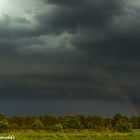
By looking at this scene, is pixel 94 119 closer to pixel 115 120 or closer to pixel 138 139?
pixel 115 120

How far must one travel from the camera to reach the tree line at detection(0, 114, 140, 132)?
411 ft

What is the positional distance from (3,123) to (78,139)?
161ft

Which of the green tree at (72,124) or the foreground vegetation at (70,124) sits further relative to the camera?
the green tree at (72,124)

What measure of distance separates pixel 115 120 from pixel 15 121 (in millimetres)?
39088

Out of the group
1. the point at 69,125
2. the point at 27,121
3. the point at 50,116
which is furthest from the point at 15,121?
the point at 69,125

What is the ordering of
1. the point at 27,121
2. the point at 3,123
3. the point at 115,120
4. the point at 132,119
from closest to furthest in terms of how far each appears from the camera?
the point at 3,123, the point at 27,121, the point at 115,120, the point at 132,119

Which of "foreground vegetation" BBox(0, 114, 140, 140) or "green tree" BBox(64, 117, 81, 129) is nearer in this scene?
"foreground vegetation" BBox(0, 114, 140, 140)

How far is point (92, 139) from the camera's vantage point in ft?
262

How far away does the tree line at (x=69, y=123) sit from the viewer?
125 m

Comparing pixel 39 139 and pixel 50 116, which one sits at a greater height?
pixel 50 116

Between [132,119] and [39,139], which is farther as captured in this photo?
[132,119]

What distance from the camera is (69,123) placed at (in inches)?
5320

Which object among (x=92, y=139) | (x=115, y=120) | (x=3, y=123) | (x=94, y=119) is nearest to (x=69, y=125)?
(x=3, y=123)

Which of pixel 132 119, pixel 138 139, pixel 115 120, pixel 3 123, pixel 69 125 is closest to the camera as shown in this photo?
pixel 138 139
